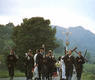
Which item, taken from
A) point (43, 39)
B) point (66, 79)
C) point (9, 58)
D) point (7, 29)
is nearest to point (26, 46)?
point (43, 39)

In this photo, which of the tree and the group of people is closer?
the group of people

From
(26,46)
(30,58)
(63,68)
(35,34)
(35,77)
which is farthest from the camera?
(35,34)

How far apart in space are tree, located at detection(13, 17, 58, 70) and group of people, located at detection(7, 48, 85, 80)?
23.1 metres

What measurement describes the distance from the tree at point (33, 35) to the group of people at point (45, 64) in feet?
75.8

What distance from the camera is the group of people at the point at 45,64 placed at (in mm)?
20758

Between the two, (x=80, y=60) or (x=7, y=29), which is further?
(x=7, y=29)

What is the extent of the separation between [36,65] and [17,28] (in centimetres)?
3557

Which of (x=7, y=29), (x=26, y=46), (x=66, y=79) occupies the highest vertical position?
(x=7, y=29)

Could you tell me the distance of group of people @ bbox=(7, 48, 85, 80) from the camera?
68.1 feet

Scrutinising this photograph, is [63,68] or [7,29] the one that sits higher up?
[7,29]

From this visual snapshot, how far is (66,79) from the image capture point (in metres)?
21.8

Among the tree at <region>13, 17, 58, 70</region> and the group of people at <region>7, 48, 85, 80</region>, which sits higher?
the tree at <region>13, 17, 58, 70</region>

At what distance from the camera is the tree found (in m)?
52.6

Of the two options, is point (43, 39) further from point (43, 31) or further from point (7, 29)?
point (7, 29)
